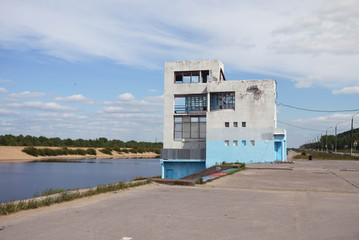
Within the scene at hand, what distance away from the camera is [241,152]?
1609 inches

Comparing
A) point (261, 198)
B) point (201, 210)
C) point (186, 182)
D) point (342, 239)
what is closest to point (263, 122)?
point (186, 182)

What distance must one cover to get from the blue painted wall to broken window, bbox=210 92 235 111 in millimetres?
4666

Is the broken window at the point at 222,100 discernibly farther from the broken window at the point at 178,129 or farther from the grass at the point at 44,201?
the grass at the point at 44,201

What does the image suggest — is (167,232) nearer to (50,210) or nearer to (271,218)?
(271,218)

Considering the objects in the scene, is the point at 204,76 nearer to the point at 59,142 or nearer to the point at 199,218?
Result: the point at 199,218

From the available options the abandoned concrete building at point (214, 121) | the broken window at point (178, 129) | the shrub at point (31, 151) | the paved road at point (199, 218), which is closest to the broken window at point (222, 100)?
the abandoned concrete building at point (214, 121)

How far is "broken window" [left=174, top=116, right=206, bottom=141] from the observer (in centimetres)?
4453

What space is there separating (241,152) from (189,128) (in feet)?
25.6

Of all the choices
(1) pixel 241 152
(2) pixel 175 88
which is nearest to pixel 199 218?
(1) pixel 241 152

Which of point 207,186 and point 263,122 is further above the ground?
point 263,122

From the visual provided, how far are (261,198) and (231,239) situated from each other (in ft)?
21.5

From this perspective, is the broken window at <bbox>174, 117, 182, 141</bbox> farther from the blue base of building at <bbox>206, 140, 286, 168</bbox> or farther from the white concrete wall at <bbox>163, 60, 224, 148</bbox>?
the blue base of building at <bbox>206, 140, 286, 168</bbox>

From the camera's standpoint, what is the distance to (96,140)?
19262 cm

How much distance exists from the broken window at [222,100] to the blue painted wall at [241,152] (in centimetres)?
467
